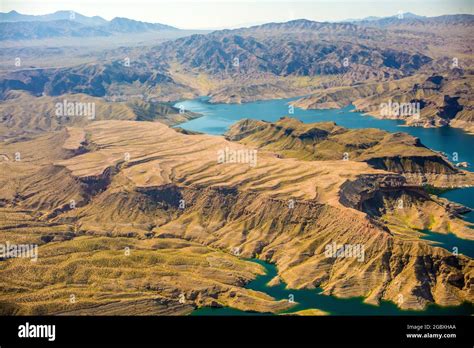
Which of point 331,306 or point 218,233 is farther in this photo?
point 218,233

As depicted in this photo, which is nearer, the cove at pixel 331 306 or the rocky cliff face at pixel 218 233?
the cove at pixel 331 306

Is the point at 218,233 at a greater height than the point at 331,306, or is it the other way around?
the point at 218,233

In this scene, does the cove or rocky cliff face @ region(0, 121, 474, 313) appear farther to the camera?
rocky cliff face @ region(0, 121, 474, 313)

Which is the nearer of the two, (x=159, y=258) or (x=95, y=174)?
(x=159, y=258)
